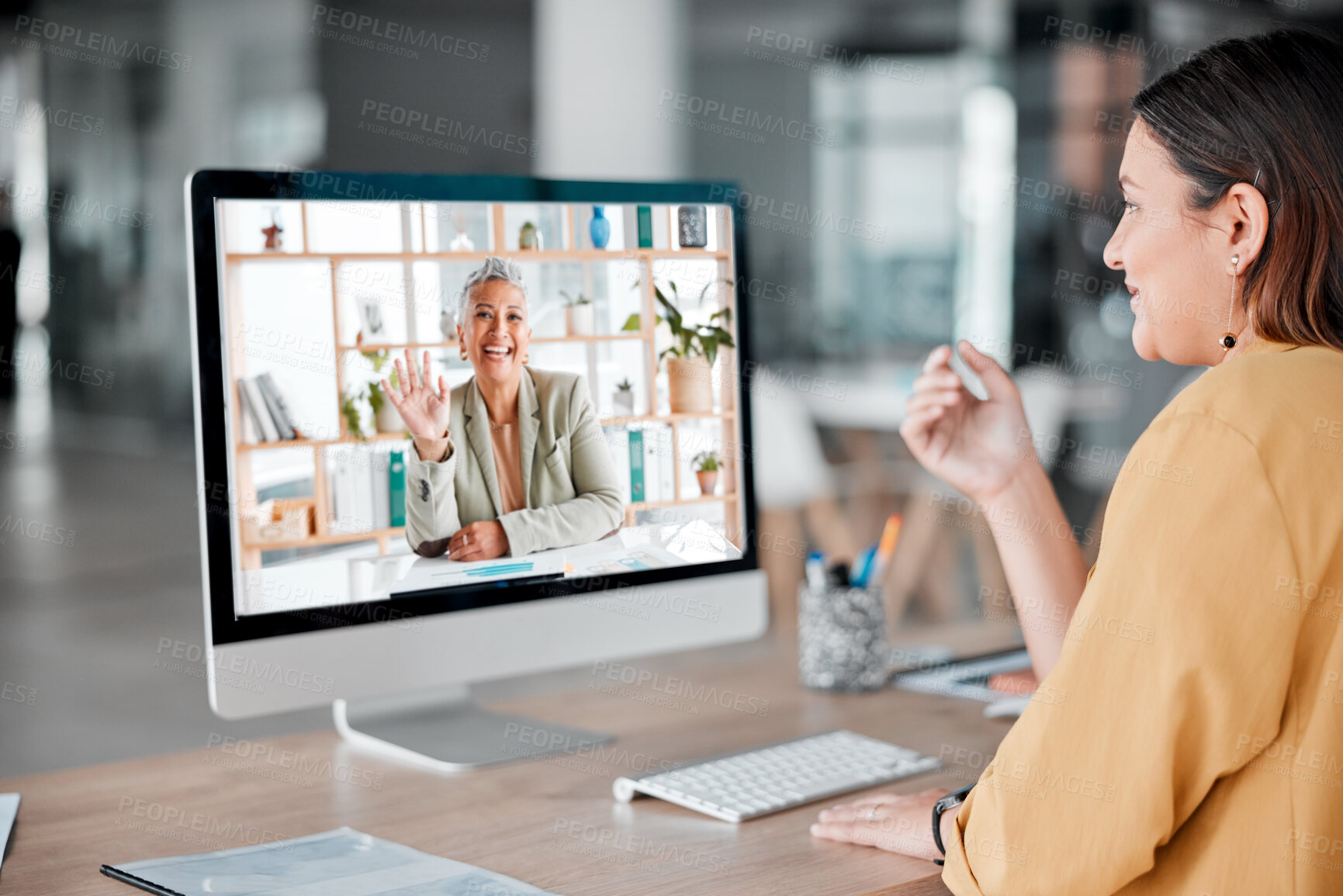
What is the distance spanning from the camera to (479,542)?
126cm

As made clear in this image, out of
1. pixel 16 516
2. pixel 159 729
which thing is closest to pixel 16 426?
pixel 16 516

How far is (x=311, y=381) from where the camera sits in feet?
3.91

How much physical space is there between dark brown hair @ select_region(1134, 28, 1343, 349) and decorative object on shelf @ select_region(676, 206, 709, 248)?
551 millimetres

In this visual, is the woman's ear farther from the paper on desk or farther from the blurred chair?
the blurred chair

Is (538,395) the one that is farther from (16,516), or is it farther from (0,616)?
(16,516)

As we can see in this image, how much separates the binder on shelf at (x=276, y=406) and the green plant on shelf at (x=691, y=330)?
347 mm

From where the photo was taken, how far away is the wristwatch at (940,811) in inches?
39.4

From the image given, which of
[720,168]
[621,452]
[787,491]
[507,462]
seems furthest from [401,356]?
[720,168]

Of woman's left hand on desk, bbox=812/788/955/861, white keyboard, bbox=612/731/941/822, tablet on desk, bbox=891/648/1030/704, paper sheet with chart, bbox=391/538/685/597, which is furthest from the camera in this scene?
tablet on desk, bbox=891/648/1030/704

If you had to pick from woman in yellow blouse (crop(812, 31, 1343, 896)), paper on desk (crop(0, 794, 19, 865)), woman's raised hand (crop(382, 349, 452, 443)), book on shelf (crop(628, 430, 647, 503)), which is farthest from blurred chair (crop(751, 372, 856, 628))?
woman in yellow blouse (crop(812, 31, 1343, 896))

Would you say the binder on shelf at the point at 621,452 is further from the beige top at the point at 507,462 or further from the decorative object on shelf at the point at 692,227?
the decorative object on shelf at the point at 692,227

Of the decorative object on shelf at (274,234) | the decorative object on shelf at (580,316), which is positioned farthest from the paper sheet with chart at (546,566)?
the decorative object on shelf at (274,234)

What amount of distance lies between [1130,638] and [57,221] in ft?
24.8

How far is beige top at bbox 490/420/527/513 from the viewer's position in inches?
48.9
